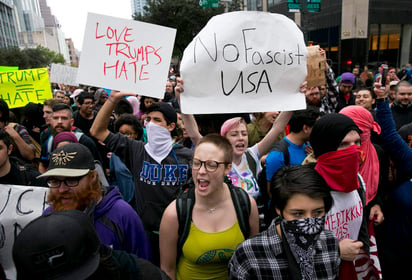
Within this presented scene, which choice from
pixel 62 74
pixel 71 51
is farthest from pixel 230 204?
pixel 71 51

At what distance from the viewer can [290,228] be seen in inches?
59.2

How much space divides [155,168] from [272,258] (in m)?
1.53

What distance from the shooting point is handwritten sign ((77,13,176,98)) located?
235 cm

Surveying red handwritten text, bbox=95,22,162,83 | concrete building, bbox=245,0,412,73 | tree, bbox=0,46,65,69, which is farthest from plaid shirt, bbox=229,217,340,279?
tree, bbox=0,46,65,69

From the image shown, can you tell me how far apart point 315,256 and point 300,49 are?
1.58 m

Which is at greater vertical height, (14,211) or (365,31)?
(365,31)

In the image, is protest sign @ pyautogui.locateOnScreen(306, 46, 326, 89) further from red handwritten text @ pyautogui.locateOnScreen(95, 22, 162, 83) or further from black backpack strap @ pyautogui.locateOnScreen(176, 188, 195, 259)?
black backpack strap @ pyautogui.locateOnScreen(176, 188, 195, 259)

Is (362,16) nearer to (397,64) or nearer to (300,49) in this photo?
(397,64)

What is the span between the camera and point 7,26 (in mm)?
82062

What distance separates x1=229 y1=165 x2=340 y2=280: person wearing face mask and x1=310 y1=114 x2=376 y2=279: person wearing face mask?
0.18 metres

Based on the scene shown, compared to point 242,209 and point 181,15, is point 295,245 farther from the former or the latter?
point 181,15

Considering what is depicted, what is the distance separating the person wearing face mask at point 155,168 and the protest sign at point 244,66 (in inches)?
27.7

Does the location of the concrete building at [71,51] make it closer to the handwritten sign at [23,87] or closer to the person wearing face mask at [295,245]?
the handwritten sign at [23,87]

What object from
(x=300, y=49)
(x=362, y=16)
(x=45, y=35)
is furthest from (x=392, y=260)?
(x=45, y=35)
